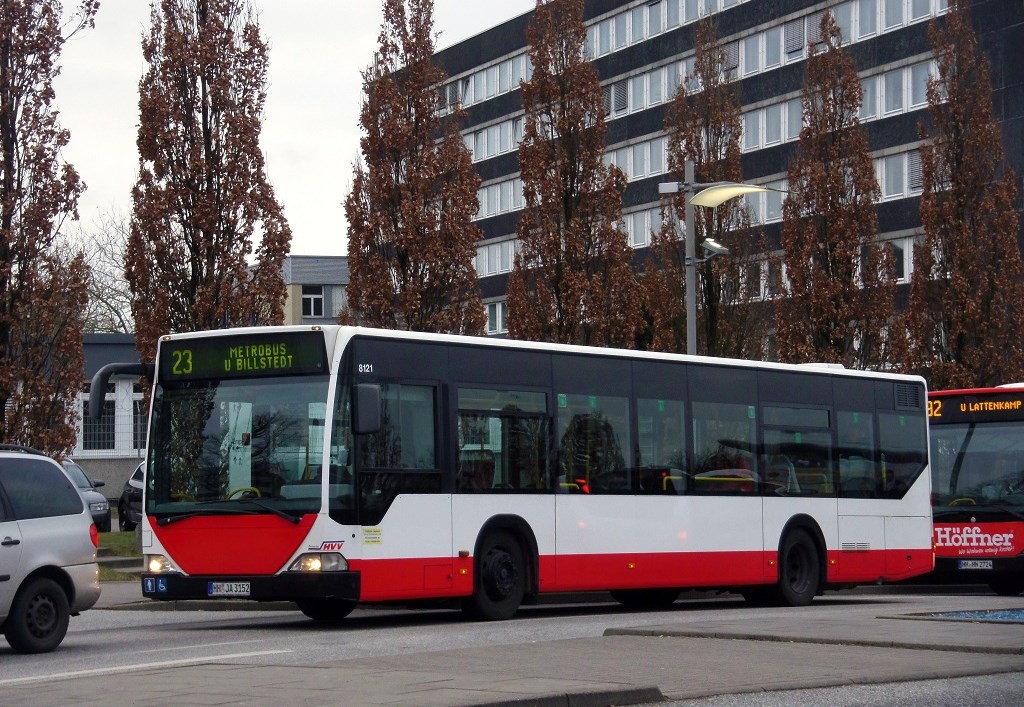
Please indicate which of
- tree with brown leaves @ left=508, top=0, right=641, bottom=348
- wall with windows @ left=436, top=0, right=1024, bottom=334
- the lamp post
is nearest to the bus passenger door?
the lamp post

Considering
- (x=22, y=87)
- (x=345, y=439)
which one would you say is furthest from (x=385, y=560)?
(x=22, y=87)

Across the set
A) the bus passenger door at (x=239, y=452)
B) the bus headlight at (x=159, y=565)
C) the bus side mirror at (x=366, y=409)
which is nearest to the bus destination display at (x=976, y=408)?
the bus side mirror at (x=366, y=409)

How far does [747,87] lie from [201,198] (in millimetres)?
33987

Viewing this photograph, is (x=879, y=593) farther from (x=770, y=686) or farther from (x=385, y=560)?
(x=770, y=686)

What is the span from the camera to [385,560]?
56.2 ft

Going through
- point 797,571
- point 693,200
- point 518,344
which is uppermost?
point 693,200

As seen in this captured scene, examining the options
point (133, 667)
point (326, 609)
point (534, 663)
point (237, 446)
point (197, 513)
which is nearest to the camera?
point (534, 663)

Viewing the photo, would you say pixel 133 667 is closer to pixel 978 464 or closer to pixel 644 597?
pixel 644 597

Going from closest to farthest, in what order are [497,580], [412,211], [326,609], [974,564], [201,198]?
[497,580], [326,609], [974,564], [201,198], [412,211]

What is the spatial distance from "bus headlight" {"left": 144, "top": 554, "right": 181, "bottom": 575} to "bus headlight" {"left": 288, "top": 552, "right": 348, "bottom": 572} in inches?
57.6

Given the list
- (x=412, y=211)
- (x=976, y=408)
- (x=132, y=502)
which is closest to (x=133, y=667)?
(x=976, y=408)

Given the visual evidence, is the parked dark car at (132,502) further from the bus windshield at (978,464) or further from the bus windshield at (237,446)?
Answer: the bus windshield at (237,446)

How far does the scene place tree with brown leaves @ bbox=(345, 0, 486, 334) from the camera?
32.8m

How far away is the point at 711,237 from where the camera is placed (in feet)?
130
